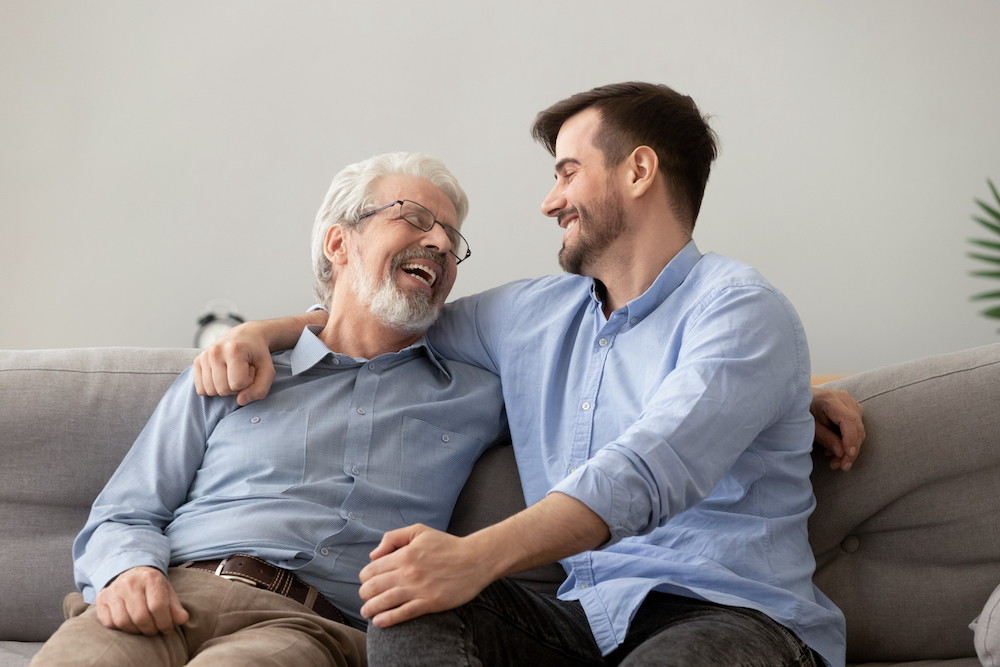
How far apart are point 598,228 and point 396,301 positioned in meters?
0.46

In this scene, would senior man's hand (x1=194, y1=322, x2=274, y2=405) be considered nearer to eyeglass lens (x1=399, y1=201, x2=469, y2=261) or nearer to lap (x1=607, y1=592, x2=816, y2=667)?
eyeglass lens (x1=399, y1=201, x2=469, y2=261)

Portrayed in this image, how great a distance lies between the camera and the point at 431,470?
1.54m

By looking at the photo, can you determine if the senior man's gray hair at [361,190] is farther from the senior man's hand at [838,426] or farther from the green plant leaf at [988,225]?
the green plant leaf at [988,225]

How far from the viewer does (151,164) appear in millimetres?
3021

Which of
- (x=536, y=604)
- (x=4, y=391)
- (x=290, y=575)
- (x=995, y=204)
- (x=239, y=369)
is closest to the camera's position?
(x=536, y=604)

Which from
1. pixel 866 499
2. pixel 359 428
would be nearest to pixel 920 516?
pixel 866 499

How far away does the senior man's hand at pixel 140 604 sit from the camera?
3.91ft

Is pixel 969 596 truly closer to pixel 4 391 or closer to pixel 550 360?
pixel 550 360

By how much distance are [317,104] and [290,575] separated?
2.15 meters

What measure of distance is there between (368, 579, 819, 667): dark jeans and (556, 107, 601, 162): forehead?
867 millimetres

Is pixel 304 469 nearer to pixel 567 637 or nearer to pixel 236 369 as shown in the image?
pixel 236 369

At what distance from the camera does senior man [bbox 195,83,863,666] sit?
0.95 m

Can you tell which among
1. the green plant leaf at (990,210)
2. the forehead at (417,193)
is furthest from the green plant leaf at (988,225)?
the forehead at (417,193)

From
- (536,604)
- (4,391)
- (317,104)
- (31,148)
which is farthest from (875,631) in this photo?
(31,148)
